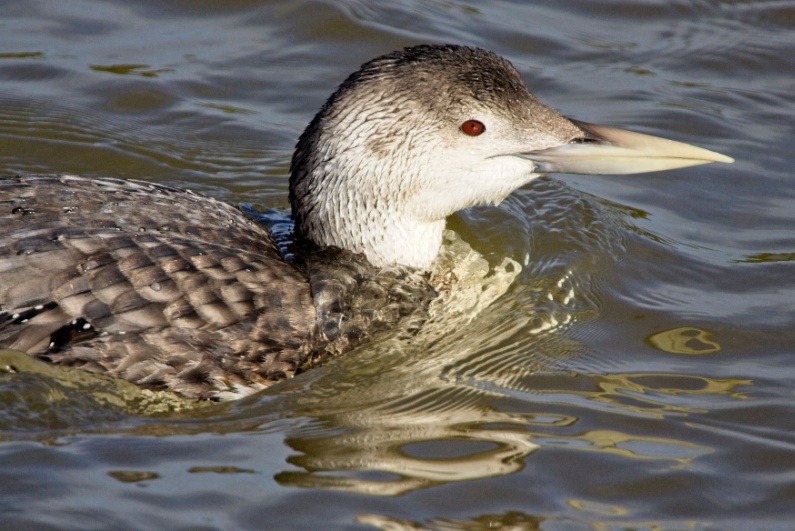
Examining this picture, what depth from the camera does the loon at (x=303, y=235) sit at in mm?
4887

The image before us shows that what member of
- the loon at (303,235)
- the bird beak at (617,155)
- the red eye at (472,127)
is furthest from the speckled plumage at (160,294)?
the bird beak at (617,155)

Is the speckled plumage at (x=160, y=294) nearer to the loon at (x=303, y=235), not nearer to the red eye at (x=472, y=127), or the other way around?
the loon at (x=303, y=235)

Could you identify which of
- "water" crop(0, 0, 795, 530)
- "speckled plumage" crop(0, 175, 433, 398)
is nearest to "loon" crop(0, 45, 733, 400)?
"speckled plumage" crop(0, 175, 433, 398)

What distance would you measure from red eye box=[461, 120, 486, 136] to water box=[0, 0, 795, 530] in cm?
93

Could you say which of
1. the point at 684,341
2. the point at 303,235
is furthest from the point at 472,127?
the point at 684,341

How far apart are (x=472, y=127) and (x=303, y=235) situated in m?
0.95

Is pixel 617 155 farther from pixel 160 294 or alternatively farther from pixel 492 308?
pixel 160 294

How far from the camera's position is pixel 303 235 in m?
5.85

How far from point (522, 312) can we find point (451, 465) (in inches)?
60.4

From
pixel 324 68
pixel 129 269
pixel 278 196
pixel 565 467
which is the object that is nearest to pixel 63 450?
pixel 129 269

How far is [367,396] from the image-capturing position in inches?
205

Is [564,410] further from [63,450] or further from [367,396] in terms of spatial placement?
[63,450]

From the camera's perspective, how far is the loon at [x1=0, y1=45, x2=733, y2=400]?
489cm

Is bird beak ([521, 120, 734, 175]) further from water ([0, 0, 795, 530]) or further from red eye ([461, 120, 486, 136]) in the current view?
water ([0, 0, 795, 530])
